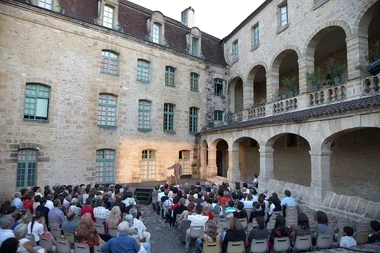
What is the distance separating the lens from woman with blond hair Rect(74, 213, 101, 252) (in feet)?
15.0

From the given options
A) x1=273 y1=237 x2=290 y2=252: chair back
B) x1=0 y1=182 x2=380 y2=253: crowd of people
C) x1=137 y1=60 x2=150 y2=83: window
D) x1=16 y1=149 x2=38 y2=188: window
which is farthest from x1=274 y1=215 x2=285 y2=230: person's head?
x1=137 y1=60 x2=150 y2=83: window

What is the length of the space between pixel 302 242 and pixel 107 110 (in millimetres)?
12847

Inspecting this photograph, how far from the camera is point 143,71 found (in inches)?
658

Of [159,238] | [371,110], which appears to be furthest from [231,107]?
[159,238]

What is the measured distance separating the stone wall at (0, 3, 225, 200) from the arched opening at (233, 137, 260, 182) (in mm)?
5682

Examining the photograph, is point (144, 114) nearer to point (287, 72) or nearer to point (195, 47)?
point (195, 47)

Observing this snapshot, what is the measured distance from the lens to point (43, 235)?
16.4 ft

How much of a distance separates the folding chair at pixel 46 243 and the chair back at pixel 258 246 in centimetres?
400

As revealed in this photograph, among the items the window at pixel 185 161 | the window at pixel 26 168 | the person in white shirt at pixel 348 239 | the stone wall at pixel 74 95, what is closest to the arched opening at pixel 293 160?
the window at pixel 185 161

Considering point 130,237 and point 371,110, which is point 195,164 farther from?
point 130,237

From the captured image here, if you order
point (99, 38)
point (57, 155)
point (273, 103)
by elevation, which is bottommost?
point (57, 155)

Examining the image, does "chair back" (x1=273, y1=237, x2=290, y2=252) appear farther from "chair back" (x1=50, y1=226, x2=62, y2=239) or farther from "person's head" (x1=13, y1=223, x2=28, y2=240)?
"chair back" (x1=50, y1=226, x2=62, y2=239)

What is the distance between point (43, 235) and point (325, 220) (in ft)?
19.7

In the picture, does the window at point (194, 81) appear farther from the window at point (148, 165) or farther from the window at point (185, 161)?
the window at point (148, 165)
